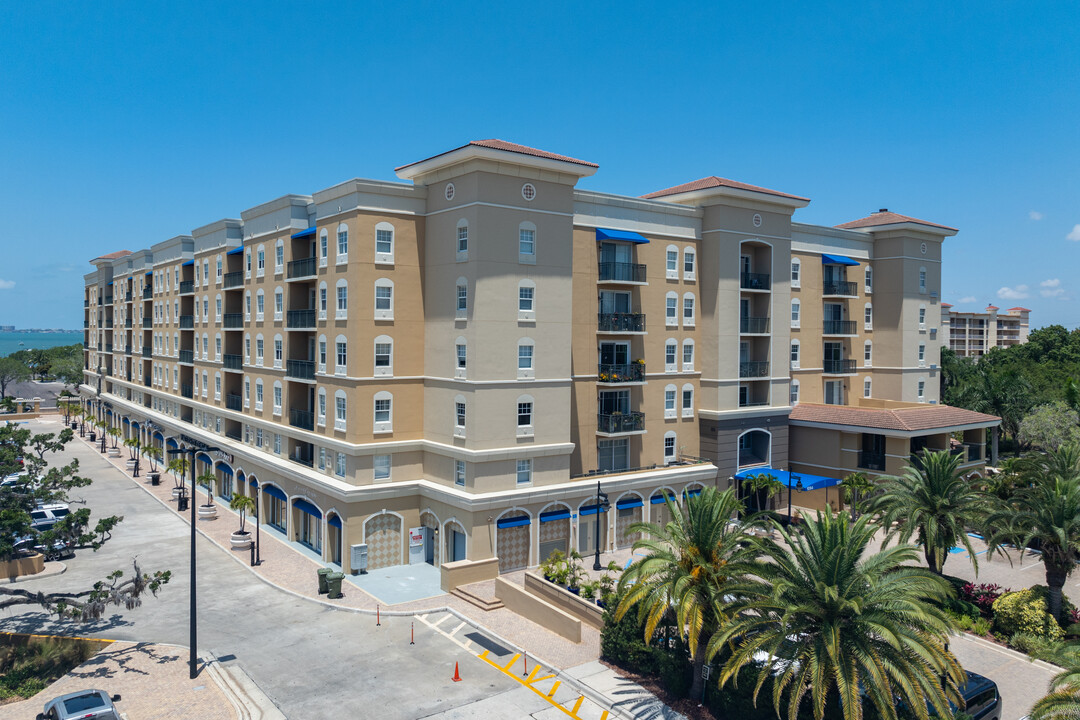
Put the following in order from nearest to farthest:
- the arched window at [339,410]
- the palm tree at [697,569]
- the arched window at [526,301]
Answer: the palm tree at [697,569], the arched window at [526,301], the arched window at [339,410]

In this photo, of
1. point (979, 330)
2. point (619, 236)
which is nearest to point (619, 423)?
point (619, 236)

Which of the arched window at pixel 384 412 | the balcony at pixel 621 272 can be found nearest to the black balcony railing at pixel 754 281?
the balcony at pixel 621 272

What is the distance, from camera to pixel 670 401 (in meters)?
42.7

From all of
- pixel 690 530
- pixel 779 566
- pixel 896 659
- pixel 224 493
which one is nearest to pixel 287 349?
pixel 224 493

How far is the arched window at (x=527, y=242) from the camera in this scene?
34.4 metres

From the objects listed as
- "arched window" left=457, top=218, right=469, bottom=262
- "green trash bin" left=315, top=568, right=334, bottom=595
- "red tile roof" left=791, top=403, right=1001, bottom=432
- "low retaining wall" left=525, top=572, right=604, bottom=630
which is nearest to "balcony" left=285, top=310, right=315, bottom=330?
"arched window" left=457, top=218, right=469, bottom=262

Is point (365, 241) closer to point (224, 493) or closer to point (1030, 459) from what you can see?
point (224, 493)

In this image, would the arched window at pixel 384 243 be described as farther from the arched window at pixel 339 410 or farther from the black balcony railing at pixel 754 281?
the black balcony railing at pixel 754 281

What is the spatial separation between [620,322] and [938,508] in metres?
17.5

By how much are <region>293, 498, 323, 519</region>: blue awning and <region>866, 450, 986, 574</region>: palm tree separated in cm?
2613

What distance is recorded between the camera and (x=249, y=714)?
21.1 metres

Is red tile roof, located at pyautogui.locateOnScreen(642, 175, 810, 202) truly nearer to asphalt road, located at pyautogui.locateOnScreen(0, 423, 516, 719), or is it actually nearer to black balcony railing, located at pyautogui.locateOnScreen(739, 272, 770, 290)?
black balcony railing, located at pyautogui.locateOnScreen(739, 272, 770, 290)

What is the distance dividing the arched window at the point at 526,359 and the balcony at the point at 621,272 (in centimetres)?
685

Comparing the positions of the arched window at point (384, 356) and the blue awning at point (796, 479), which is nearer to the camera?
the arched window at point (384, 356)
